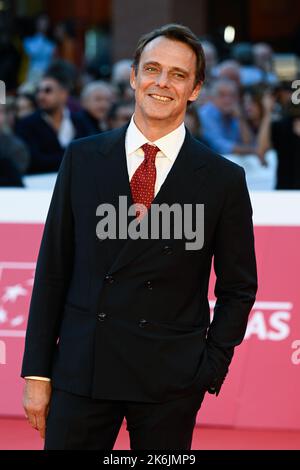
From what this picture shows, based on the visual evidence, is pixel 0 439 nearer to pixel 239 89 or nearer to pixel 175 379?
pixel 175 379

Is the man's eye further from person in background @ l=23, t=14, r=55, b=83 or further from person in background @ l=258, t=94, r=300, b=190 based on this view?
person in background @ l=23, t=14, r=55, b=83

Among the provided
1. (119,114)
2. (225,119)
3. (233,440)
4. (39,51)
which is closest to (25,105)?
(119,114)

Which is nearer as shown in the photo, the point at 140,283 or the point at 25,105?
the point at 140,283

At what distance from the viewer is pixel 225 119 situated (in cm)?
1080

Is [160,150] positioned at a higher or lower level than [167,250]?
higher

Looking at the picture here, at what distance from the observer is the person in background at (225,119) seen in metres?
10.5

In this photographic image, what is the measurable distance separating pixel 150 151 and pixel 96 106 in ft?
22.8

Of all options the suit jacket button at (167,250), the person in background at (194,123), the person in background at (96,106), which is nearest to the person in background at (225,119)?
the person in background at (194,123)

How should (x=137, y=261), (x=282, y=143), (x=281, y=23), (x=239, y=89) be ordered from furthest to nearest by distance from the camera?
(x=281, y=23)
(x=239, y=89)
(x=282, y=143)
(x=137, y=261)

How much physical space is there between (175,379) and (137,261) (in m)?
0.39

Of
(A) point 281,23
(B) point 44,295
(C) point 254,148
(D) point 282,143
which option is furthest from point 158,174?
(A) point 281,23

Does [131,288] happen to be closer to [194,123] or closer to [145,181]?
[145,181]

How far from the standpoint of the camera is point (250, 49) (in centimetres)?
1520

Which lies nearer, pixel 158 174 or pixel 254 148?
pixel 158 174
